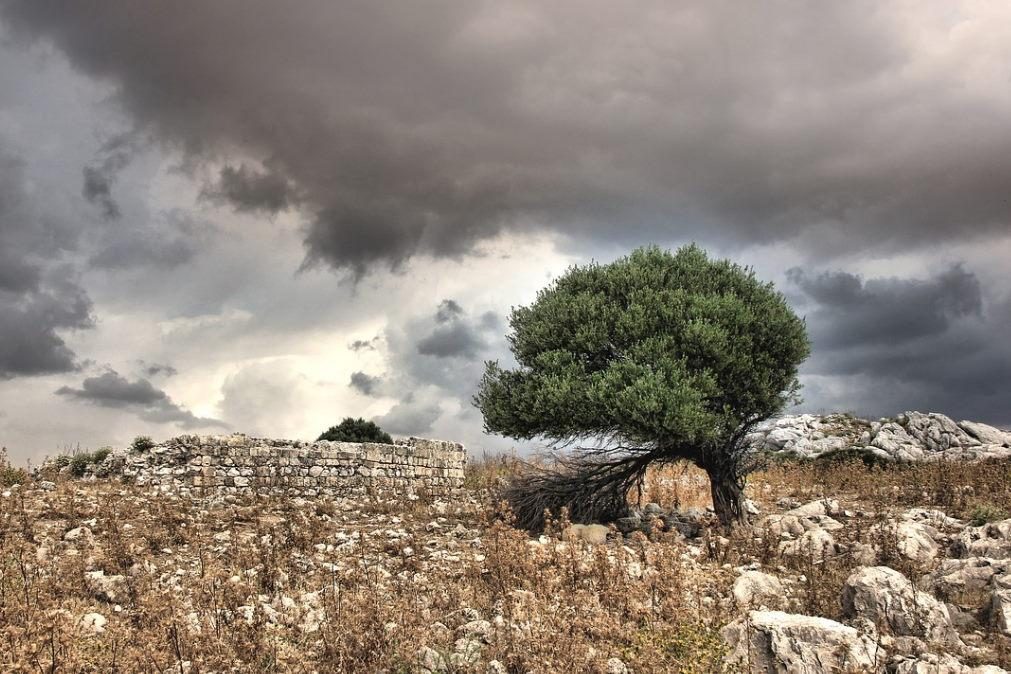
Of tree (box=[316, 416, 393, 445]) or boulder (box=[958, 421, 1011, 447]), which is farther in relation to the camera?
boulder (box=[958, 421, 1011, 447])

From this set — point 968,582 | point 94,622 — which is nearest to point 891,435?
point 968,582

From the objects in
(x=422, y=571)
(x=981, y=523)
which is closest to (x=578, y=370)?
(x=422, y=571)

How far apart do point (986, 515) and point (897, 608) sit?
867 centimetres

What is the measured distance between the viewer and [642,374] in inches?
573

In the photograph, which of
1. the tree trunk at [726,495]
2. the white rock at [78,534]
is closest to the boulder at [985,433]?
the tree trunk at [726,495]

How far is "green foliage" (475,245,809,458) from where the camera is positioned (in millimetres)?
14471

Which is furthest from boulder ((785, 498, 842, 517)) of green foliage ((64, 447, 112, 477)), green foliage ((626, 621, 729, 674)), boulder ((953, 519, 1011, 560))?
green foliage ((64, 447, 112, 477))

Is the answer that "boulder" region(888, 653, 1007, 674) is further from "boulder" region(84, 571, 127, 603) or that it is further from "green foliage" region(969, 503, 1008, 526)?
"green foliage" region(969, 503, 1008, 526)

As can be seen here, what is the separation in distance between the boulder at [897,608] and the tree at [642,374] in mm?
5906

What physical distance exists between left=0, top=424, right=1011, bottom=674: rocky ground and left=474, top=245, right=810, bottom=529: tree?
1305 mm

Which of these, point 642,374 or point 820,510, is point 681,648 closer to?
point 642,374

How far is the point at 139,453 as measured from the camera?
69.2 ft

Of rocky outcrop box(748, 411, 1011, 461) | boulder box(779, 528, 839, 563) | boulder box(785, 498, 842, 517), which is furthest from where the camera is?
rocky outcrop box(748, 411, 1011, 461)

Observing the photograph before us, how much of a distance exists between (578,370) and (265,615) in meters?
8.81
